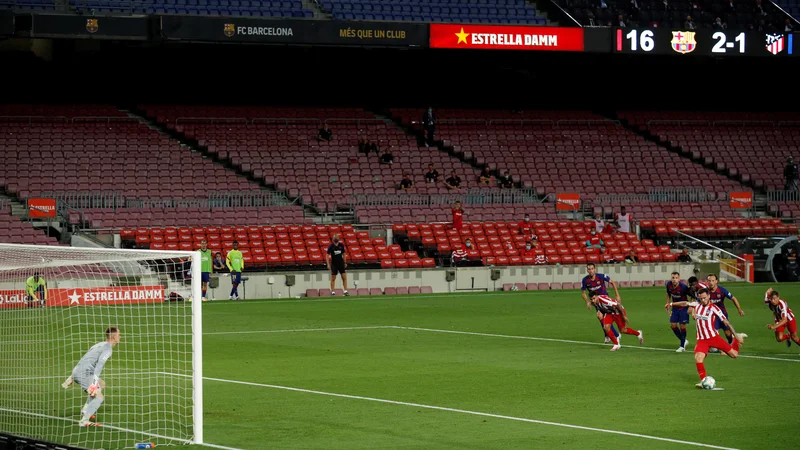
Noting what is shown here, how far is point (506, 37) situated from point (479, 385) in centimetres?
2963

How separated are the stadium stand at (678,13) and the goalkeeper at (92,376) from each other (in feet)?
122

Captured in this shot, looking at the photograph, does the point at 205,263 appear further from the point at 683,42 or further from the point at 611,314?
the point at 683,42

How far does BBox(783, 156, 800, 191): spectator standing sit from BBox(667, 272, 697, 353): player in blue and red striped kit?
28009 millimetres

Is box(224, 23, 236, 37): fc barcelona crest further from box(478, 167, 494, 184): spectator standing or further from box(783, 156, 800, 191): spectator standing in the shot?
box(783, 156, 800, 191): spectator standing

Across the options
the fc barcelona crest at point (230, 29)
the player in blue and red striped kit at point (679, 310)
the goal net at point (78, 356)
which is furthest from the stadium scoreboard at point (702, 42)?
the goal net at point (78, 356)

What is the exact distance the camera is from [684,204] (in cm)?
4578

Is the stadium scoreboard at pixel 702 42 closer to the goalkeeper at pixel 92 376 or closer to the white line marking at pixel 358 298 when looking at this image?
the white line marking at pixel 358 298

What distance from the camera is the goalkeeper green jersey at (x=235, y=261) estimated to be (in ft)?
109

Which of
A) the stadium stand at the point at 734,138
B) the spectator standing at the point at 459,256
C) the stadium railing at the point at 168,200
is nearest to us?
the stadium railing at the point at 168,200

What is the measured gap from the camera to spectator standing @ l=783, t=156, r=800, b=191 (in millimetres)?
48031

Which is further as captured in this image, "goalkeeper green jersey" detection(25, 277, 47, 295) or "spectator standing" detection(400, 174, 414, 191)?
"spectator standing" detection(400, 174, 414, 191)

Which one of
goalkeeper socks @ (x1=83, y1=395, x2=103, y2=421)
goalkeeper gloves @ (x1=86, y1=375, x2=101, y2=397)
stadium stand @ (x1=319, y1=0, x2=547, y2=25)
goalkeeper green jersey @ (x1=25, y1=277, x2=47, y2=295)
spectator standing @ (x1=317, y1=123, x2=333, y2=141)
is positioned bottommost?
goalkeeper socks @ (x1=83, y1=395, x2=103, y2=421)

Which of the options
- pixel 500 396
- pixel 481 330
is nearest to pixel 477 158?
pixel 481 330

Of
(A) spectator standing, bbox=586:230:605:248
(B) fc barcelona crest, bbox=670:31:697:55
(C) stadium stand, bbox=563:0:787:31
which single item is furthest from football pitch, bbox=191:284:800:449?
(C) stadium stand, bbox=563:0:787:31
